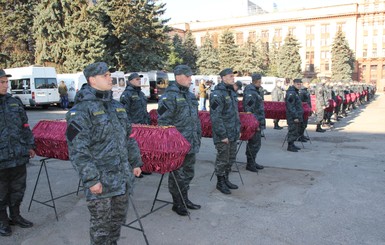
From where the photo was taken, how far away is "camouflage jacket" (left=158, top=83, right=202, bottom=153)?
15.9 ft

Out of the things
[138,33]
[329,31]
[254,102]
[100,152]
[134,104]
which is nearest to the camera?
[100,152]

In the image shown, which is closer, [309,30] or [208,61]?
[208,61]

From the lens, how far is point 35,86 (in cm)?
2227

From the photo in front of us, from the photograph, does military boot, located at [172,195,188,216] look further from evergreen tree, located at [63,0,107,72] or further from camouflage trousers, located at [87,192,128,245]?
evergreen tree, located at [63,0,107,72]

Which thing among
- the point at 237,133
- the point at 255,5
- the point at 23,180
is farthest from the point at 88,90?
the point at 255,5

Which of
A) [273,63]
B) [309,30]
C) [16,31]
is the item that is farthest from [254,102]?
[309,30]

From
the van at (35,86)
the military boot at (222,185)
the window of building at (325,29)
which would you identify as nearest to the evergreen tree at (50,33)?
the van at (35,86)

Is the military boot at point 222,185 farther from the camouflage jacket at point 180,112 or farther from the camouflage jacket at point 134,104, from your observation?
the camouflage jacket at point 134,104

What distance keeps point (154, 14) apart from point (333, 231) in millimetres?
33664

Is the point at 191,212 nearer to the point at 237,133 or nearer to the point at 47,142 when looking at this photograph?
the point at 237,133

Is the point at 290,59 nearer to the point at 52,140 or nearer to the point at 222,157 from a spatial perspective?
the point at 222,157

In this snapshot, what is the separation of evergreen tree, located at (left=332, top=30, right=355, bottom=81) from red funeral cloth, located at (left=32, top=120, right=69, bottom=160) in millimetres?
61988

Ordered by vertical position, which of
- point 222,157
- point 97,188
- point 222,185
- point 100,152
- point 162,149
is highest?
point 100,152

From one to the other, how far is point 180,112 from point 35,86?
20.1 meters
